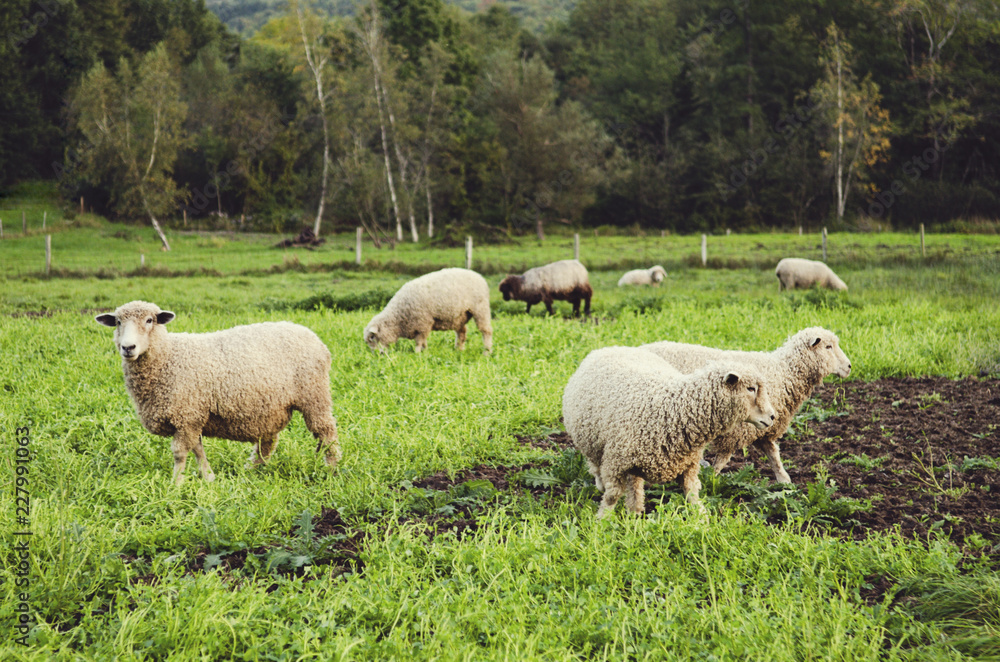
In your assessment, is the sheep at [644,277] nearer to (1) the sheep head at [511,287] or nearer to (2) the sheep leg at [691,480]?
(1) the sheep head at [511,287]

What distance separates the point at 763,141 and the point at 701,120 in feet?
20.2

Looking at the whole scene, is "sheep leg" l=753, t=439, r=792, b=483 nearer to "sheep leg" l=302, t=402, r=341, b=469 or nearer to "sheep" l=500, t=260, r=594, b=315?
"sheep leg" l=302, t=402, r=341, b=469

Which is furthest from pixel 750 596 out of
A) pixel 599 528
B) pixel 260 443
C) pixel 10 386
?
pixel 10 386

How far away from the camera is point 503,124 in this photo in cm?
5141

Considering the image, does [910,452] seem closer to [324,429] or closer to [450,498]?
[450,498]

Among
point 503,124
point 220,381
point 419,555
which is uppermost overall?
point 503,124

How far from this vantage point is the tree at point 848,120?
4412 cm

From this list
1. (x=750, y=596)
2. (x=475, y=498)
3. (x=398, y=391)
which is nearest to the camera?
(x=750, y=596)

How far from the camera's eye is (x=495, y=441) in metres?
7.23

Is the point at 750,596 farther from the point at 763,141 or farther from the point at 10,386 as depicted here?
the point at 763,141

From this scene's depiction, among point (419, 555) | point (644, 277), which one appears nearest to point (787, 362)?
point (419, 555)

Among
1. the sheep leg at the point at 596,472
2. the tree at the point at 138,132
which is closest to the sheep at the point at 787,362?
the sheep leg at the point at 596,472

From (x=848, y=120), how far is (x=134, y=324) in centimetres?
4760

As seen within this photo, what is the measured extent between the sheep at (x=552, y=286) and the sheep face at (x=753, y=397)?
1137cm
